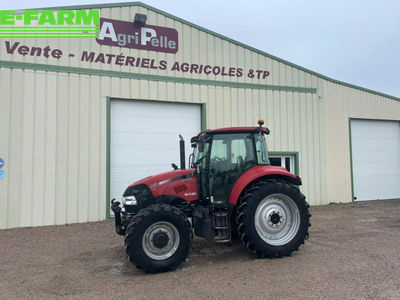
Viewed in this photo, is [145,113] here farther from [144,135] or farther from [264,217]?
[264,217]

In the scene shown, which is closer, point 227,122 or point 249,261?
point 249,261

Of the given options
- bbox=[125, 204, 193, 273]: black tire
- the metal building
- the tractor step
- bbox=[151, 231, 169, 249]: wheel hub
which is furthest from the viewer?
the metal building

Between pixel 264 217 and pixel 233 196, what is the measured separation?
69cm

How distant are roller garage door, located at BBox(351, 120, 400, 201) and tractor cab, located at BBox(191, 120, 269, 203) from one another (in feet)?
32.8

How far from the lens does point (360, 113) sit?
1464cm

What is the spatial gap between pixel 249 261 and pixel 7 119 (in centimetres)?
811

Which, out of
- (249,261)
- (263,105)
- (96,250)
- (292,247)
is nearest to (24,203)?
(96,250)

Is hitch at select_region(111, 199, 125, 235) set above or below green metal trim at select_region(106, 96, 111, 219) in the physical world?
below

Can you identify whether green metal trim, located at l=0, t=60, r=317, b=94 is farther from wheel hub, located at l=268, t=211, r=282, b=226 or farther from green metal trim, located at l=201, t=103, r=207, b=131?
wheel hub, located at l=268, t=211, r=282, b=226

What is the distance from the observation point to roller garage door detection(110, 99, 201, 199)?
36.0ft

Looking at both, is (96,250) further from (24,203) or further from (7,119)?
(7,119)

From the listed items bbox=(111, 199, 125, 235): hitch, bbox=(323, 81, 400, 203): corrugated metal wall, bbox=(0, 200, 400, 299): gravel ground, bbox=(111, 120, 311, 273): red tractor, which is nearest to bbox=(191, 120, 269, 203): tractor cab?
bbox=(111, 120, 311, 273): red tractor

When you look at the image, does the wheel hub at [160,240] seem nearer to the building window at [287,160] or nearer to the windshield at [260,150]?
the windshield at [260,150]

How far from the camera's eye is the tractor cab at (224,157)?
19.5 feet
